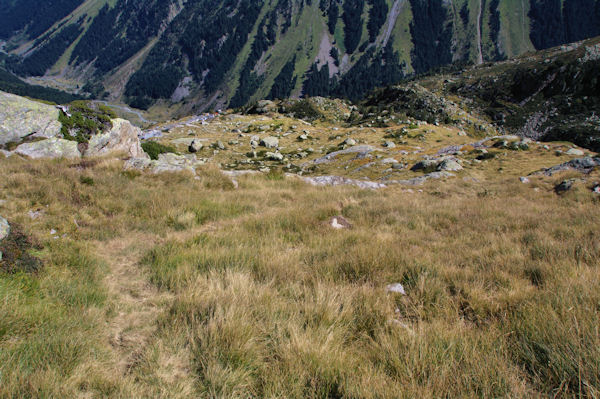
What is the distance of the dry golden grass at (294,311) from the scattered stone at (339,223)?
Answer: 0.65 metres

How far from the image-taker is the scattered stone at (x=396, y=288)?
10.6 feet

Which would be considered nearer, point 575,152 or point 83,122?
point 83,122

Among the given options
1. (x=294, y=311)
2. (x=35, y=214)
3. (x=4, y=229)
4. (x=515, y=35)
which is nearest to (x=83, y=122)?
(x=35, y=214)

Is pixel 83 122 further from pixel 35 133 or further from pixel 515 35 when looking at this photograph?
pixel 515 35

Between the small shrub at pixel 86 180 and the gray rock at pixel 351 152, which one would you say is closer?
the small shrub at pixel 86 180

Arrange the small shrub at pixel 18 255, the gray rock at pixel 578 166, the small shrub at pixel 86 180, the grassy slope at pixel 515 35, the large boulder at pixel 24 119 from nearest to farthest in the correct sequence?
the small shrub at pixel 18 255
the small shrub at pixel 86 180
the large boulder at pixel 24 119
the gray rock at pixel 578 166
the grassy slope at pixel 515 35

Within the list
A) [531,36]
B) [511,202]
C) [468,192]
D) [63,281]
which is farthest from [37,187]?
[531,36]

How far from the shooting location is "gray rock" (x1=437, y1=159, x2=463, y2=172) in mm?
16312

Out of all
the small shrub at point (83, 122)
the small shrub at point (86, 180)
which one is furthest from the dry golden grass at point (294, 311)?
the small shrub at point (83, 122)

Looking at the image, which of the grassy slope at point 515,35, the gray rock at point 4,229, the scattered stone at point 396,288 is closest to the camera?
the scattered stone at point 396,288

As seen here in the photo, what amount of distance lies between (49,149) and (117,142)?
3.26 meters

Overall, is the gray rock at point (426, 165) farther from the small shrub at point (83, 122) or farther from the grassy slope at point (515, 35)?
the grassy slope at point (515, 35)

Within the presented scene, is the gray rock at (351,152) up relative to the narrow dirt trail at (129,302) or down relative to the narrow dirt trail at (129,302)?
down

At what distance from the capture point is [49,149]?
1191cm
